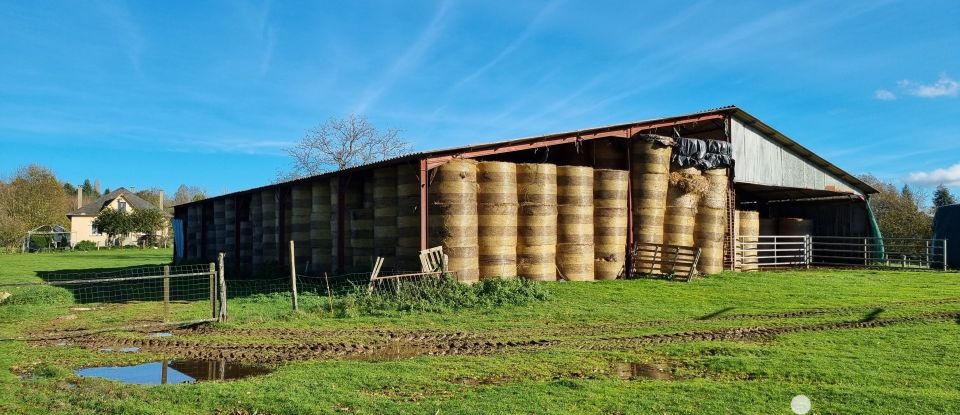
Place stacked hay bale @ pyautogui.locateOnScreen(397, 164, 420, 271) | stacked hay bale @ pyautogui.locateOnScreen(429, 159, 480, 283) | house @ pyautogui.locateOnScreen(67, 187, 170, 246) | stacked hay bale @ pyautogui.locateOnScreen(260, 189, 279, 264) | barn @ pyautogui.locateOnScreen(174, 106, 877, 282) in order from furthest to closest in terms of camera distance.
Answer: house @ pyautogui.locateOnScreen(67, 187, 170, 246)
stacked hay bale @ pyautogui.locateOnScreen(260, 189, 279, 264)
barn @ pyautogui.locateOnScreen(174, 106, 877, 282)
stacked hay bale @ pyautogui.locateOnScreen(397, 164, 420, 271)
stacked hay bale @ pyautogui.locateOnScreen(429, 159, 480, 283)

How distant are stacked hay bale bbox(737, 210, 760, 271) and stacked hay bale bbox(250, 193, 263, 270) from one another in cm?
1862

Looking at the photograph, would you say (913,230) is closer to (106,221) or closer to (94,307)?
(94,307)

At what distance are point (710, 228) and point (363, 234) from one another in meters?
11.9

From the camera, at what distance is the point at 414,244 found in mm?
17562

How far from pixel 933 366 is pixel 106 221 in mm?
73247

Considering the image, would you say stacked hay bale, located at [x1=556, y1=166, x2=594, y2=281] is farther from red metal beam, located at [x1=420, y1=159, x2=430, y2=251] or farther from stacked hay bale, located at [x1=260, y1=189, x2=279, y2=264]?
stacked hay bale, located at [x1=260, y1=189, x2=279, y2=264]

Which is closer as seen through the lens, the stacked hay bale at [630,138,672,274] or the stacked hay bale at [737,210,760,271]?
the stacked hay bale at [630,138,672,274]

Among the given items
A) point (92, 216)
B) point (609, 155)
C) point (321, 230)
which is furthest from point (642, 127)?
point (92, 216)

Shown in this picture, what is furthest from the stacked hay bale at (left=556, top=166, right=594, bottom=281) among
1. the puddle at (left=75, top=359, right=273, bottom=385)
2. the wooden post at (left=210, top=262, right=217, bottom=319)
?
the puddle at (left=75, top=359, right=273, bottom=385)

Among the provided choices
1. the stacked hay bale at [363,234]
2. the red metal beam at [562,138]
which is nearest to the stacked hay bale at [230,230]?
the stacked hay bale at [363,234]

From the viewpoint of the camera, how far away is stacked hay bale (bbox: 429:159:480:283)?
56.4ft

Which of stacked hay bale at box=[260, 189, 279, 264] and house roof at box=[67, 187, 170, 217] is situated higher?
house roof at box=[67, 187, 170, 217]

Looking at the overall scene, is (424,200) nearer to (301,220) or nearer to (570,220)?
(570,220)

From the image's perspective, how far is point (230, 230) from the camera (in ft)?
93.1
